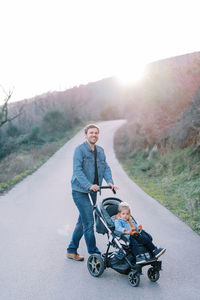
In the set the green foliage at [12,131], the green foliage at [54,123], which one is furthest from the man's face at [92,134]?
the green foliage at [12,131]

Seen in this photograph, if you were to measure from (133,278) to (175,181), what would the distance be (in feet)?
26.1

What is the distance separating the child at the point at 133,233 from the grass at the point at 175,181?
2.52m

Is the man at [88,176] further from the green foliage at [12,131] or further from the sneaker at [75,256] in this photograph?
the green foliage at [12,131]

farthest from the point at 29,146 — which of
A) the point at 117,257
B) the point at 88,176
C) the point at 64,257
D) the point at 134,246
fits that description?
the point at 134,246

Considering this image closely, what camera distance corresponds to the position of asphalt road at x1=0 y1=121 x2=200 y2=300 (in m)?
4.08

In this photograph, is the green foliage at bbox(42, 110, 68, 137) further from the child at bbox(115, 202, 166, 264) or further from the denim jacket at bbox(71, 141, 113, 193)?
the child at bbox(115, 202, 166, 264)

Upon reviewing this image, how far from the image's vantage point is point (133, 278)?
4230mm

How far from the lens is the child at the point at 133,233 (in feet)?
14.0

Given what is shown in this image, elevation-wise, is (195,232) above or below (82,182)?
below

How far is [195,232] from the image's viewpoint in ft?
21.6

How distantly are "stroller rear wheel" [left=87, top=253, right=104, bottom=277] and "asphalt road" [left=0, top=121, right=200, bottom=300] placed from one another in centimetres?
8

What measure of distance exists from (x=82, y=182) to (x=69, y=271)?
4.31 feet

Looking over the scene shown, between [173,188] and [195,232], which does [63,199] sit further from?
[195,232]

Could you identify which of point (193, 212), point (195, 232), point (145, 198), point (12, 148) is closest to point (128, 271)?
point (195, 232)
